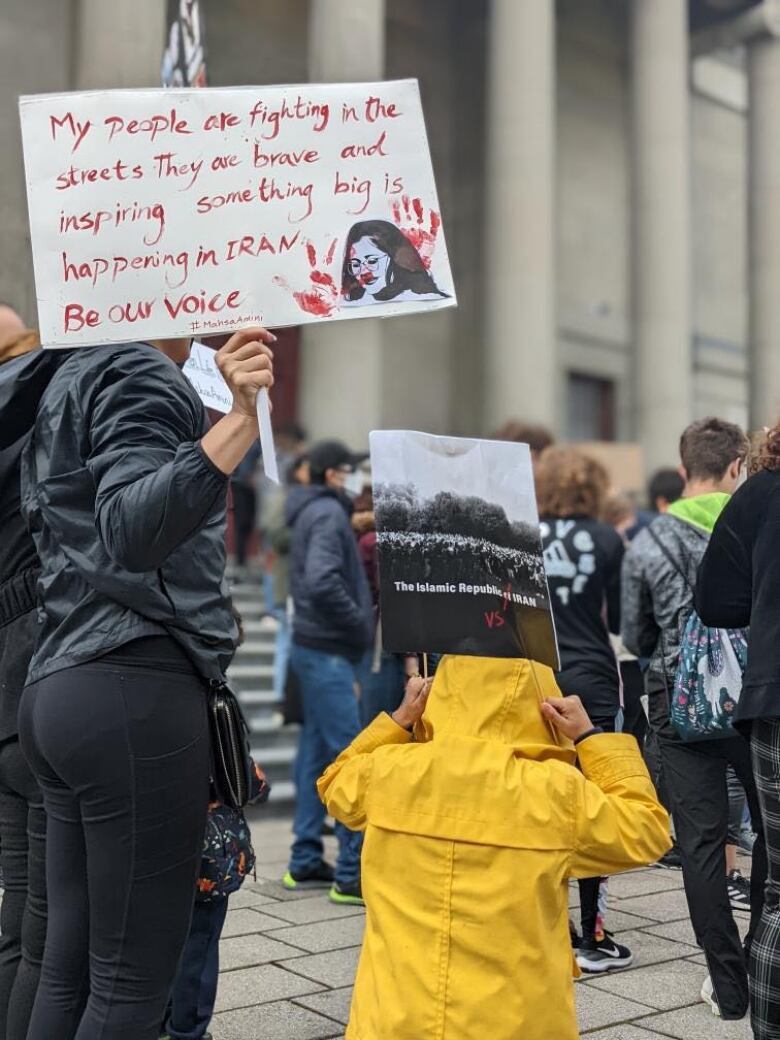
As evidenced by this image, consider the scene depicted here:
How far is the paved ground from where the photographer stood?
12.6 feet

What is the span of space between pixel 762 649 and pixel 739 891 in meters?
2.98

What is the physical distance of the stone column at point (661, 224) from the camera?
16625mm

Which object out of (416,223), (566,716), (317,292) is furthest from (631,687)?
(317,292)

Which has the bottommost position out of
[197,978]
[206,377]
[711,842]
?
[197,978]

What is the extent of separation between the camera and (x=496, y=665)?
246 centimetres

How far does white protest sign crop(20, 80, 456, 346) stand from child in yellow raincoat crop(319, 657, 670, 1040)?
887mm

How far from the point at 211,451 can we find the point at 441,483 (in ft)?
1.83

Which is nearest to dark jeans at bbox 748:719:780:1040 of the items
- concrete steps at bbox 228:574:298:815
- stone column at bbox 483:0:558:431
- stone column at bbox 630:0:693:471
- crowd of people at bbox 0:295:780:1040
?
crowd of people at bbox 0:295:780:1040

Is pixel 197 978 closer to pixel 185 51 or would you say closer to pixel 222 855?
pixel 222 855

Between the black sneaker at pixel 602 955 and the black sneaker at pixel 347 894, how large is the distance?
1.24m

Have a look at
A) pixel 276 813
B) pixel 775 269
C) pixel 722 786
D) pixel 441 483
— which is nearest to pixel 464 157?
pixel 775 269

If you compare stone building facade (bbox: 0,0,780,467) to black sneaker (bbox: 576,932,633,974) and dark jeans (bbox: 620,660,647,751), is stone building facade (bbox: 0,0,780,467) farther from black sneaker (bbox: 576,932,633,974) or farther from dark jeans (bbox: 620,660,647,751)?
black sneaker (bbox: 576,932,633,974)

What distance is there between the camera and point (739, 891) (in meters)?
5.59

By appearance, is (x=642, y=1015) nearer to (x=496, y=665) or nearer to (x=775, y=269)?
(x=496, y=665)
